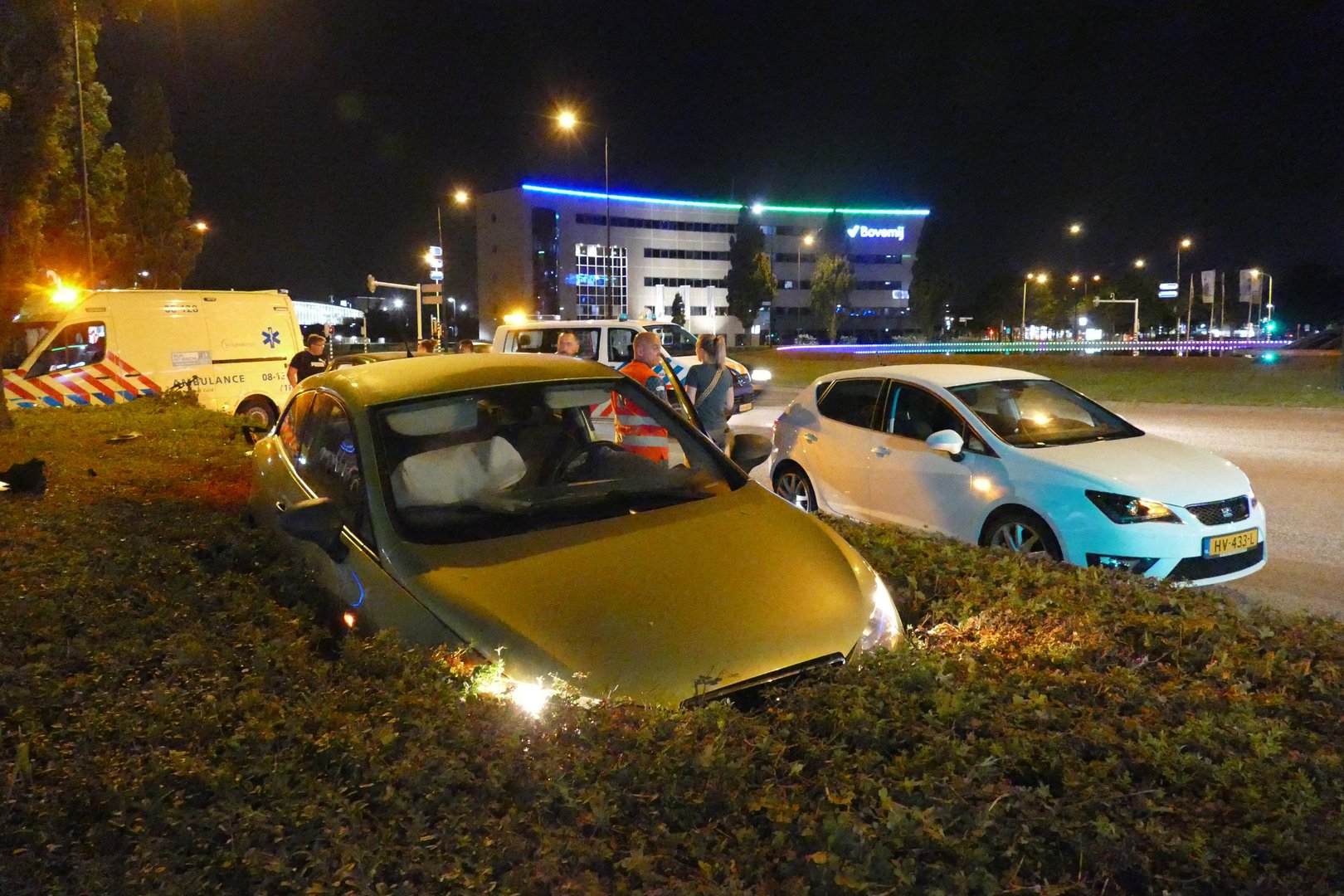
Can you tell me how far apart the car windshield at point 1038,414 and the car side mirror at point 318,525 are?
4822 mm

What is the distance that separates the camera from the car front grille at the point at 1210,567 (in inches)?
253

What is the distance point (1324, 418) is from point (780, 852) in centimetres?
1916

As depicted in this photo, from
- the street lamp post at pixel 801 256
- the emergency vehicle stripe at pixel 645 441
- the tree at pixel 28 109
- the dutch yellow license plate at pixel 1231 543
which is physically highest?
the street lamp post at pixel 801 256

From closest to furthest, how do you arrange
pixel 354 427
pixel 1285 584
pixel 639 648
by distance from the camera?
1. pixel 639 648
2. pixel 354 427
3. pixel 1285 584

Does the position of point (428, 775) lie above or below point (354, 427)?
below

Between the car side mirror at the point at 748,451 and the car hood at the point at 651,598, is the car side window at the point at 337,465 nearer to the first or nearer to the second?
the car hood at the point at 651,598

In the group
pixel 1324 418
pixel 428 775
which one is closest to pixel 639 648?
pixel 428 775

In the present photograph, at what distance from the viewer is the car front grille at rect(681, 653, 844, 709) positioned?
3150mm

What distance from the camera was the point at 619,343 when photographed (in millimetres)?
18438

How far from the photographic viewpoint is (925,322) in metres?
96.2

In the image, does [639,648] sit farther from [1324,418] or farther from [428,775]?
[1324,418]

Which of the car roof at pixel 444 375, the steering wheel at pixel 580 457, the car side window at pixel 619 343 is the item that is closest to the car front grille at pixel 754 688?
the steering wheel at pixel 580 457

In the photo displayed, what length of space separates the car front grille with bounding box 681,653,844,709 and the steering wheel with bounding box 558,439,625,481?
1857 mm

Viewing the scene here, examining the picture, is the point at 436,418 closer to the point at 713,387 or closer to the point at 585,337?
the point at 713,387
